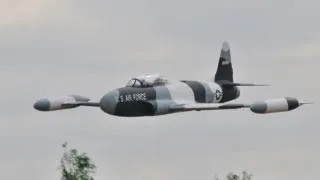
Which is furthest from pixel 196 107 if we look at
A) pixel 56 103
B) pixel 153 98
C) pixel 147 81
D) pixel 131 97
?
pixel 56 103

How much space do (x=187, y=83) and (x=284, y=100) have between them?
13.9m

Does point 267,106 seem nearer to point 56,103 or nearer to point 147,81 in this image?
point 147,81

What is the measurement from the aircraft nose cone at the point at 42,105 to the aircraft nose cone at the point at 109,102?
13.9 m

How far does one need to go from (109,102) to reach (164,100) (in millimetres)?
6065

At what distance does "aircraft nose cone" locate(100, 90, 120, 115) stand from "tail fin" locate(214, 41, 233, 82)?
1916 centimetres

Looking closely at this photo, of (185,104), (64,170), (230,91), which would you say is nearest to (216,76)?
(230,91)

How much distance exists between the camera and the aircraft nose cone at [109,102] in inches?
4673

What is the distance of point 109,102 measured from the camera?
11875 cm

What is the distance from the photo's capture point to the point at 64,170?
101m

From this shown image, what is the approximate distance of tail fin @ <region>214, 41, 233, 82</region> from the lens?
137 metres

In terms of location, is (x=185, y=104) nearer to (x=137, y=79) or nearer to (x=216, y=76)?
(x=137, y=79)

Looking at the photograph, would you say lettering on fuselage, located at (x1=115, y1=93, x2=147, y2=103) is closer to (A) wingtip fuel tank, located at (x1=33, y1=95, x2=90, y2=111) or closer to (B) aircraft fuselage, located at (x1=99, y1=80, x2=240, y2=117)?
(B) aircraft fuselage, located at (x1=99, y1=80, x2=240, y2=117)

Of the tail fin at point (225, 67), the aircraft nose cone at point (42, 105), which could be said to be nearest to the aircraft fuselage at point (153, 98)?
the tail fin at point (225, 67)

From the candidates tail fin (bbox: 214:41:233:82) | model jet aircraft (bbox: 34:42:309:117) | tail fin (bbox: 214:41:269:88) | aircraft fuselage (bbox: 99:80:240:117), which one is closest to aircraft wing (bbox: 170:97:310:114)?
model jet aircraft (bbox: 34:42:309:117)
